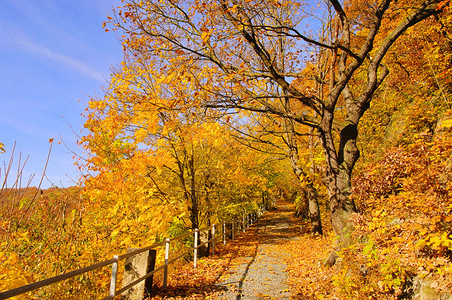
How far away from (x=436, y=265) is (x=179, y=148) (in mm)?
8210

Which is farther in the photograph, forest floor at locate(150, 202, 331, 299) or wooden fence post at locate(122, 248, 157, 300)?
forest floor at locate(150, 202, 331, 299)

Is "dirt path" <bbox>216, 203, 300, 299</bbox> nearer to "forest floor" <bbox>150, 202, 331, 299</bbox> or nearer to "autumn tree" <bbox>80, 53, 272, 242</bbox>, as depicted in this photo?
"forest floor" <bbox>150, 202, 331, 299</bbox>

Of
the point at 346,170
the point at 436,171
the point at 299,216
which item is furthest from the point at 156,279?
the point at 299,216

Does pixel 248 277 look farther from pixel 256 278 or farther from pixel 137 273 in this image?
pixel 137 273

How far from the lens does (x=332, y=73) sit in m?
7.47

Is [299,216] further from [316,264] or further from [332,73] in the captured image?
[332,73]

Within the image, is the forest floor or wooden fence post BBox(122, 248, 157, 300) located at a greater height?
wooden fence post BBox(122, 248, 157, 300)

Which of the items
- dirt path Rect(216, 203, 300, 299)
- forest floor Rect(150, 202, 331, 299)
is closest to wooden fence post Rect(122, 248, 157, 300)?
forest floor Rect(150, 202, 331, 299)

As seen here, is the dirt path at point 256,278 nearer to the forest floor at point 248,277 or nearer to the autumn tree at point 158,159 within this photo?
the forest floor at point 248,277

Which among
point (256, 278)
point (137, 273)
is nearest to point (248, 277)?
point (256, 278)

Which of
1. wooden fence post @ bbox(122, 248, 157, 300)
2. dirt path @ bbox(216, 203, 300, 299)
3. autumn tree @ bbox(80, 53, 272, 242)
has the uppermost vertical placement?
autumn tree @ bbox(80, 53, 272, 242)

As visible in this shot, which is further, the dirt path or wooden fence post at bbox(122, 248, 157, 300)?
the dirt path

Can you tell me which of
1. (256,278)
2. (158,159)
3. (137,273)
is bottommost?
(256,278)

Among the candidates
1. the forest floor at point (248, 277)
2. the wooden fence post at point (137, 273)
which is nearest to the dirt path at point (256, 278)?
the forest floor at point (248, 277)
